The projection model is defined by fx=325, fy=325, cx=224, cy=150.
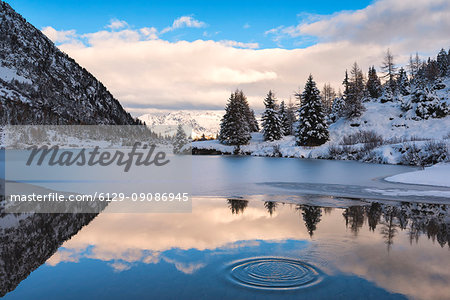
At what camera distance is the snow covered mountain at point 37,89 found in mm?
123669

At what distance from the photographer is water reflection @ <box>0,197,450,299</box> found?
15.1 feet

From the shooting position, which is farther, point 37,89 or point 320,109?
point 37,89

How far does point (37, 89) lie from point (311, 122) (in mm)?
147163

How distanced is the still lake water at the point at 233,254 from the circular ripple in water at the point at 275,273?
2 centimetres

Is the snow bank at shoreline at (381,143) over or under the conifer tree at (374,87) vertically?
under

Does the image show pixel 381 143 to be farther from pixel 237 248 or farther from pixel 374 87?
pixel 374 87

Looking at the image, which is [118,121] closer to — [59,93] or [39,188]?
[59,93]

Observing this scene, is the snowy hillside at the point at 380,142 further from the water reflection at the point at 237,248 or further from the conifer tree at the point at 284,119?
the water reflection at the point at 237,248

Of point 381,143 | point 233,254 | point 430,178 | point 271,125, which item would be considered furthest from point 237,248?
point 271,125

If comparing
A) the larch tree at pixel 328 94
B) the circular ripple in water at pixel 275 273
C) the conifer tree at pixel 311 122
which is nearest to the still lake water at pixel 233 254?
the circular ripple in water at pixel 275 273

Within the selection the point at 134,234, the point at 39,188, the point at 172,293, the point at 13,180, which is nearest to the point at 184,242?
the point at 134,234

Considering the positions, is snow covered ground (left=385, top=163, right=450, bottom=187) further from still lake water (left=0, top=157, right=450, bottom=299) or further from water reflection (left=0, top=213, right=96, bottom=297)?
water reflection (left=0, top=213, right=96, bottom=297)

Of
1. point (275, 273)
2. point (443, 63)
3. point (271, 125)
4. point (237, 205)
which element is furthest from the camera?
point (443, 63)

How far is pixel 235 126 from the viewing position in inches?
2224
